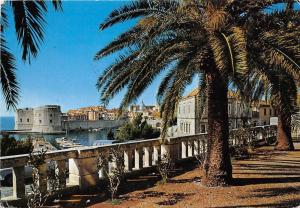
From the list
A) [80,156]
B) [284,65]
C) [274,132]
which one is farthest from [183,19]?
[274,132]

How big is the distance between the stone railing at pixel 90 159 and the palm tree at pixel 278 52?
8.84ft

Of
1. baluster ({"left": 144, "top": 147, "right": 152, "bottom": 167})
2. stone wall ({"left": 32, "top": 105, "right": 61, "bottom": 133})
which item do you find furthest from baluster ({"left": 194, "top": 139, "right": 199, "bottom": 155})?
stone wall ({"left": 32, "top": 105, "right": 61, "bottom": 133})

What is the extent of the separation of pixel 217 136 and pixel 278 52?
2.46 metres

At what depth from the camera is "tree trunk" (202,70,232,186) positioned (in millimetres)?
8719

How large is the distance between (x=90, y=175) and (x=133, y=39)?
10.4 ft

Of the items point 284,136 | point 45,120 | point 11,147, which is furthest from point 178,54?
point 45,120

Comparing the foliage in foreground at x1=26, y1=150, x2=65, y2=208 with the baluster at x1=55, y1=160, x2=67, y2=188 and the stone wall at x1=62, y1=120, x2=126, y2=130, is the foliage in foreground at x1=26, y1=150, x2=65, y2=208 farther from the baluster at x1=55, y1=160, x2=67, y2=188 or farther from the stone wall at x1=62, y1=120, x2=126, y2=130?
the stone wall at x1=62, y1=120, x2=126, y2=130

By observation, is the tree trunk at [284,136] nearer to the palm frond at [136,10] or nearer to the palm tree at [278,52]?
the palm tree at [278,52]

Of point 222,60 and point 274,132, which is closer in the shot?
point 222,60

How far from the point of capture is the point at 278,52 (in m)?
7.22

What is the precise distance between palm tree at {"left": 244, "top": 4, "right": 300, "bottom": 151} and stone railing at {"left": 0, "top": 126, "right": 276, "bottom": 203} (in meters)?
2.70

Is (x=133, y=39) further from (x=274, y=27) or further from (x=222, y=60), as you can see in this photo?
(x=274, y=27)

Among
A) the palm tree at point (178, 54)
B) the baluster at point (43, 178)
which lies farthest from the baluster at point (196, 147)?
the baluster at point (43, 178)

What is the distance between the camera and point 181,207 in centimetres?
707
